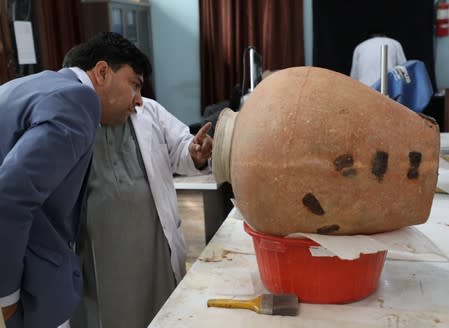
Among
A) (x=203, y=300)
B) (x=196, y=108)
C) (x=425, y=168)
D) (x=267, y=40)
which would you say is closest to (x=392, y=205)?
(x=425, y=168)

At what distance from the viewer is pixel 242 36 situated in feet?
16.3

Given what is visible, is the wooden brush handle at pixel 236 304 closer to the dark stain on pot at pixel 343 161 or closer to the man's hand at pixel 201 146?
the dark stain on pot at pixel 343 161

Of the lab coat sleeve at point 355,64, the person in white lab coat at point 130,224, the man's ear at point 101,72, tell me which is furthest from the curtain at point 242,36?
the man's ear at point 101,72

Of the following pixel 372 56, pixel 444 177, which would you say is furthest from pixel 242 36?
pixel 444 177

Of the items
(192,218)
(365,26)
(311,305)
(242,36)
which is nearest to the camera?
(311,305)

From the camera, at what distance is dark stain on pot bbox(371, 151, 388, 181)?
33.9 inches

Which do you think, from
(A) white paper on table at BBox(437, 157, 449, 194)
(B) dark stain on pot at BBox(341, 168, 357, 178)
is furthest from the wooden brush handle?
(A) white paper on table at BBox(437, 157, 449, 194)

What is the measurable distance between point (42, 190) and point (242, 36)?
4277mm

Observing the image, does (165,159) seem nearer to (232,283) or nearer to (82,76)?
(82,76)

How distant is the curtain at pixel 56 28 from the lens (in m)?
3.57

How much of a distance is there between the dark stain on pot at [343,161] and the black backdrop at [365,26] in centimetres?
418

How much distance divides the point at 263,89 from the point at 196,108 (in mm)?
4480

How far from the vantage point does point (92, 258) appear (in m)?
1.46

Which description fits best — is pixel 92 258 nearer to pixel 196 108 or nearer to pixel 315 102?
pixel 315 102
